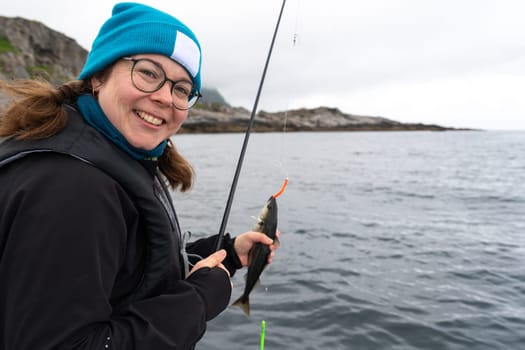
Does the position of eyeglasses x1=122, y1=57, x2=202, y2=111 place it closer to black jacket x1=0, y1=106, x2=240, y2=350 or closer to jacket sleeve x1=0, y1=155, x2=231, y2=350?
black jacket x1=0, y1=106, x2=240, y2=350

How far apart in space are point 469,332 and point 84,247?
21.2 feet

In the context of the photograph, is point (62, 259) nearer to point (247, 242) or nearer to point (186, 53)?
point (186, 53)

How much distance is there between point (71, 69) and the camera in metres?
92.1

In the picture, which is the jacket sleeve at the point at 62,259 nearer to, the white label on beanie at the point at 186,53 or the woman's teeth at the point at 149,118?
the woman's teeth at the point at 149,118

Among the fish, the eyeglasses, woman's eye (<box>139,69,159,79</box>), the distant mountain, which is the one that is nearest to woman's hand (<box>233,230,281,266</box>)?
the fish

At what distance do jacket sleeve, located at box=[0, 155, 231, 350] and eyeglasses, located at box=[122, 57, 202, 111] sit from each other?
0.66 m

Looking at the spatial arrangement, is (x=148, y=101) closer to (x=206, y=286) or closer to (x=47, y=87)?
(x=47, y=87)

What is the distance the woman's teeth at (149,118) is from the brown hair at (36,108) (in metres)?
0.40

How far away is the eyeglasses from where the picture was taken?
2.14 meters

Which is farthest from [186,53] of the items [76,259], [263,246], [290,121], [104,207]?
[290,121]

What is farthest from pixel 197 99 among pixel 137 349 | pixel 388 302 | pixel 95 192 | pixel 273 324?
pixel 388 302

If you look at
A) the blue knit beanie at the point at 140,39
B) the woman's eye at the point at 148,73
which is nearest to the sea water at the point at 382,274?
the blue knit beanie at the point at 140,39

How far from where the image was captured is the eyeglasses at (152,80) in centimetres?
214

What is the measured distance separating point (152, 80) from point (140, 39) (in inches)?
9.3
